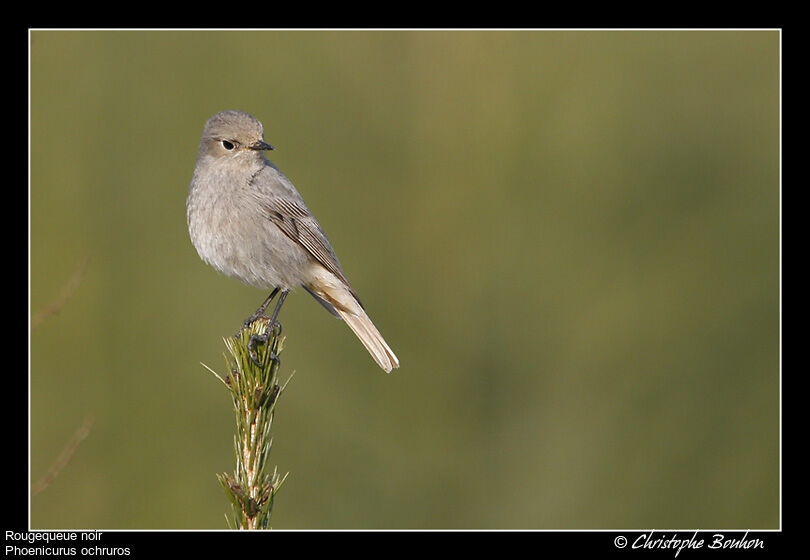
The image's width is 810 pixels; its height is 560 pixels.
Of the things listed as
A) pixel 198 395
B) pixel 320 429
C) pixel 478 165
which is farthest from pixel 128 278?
pixel 478 165

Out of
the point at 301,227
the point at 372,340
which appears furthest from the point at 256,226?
the point at 372,340

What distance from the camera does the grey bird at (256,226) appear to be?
5.59 meters

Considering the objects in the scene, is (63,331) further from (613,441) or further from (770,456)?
(770,456)

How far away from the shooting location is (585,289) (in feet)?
27.1

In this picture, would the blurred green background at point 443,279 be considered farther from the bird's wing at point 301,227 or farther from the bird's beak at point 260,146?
the bird's beak at point 260,146

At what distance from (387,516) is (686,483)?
2767mm

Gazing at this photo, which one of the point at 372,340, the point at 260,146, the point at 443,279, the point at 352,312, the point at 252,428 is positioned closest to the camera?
the point at 252,428

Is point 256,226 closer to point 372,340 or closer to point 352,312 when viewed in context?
point 352,312

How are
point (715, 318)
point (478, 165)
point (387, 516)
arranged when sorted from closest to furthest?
1. point (387, 516)
2. point (715, 318)
3. point (478, 165)

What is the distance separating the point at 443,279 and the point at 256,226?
9.62ft

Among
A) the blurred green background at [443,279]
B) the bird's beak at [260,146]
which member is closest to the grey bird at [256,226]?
the bird's beak at [260,146]

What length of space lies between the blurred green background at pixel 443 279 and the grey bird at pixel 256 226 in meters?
1.46

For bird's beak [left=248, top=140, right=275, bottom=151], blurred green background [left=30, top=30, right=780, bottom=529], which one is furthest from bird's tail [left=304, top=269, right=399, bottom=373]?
blurred green background [left=30, top=30, right=780, bottom=529]

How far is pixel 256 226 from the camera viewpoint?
5.65 meters
